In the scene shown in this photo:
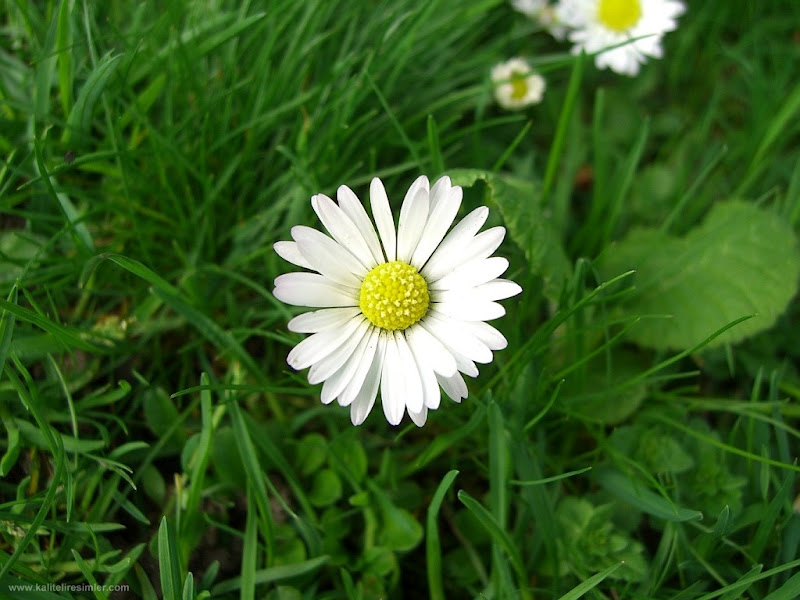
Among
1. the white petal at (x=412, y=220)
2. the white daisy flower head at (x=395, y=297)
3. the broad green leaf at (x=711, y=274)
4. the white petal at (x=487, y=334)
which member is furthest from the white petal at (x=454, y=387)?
the broad green leaf at (x=711, y=274)

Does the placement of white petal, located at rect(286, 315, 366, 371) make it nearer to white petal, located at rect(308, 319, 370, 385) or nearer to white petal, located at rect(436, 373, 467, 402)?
white petal, located at rect(308, 319, 370, 385)

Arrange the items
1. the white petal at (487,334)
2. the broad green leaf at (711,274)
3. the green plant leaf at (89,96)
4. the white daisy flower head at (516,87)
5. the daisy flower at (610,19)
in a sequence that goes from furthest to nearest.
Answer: the daisy flower at (610,19) → the white daisy flower head at (516,87) → the broad green leaf at (711,274) → the green plant leaf at (89,96) → the white petal at (487,334)

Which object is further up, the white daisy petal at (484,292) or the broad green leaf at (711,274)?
the broad green leaf at (711,274)

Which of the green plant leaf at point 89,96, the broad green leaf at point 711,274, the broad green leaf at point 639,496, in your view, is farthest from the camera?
the broad green leaf at point 711,274

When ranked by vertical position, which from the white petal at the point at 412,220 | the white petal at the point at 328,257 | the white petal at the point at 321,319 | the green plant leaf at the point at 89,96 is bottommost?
the white petal at the point at 321,319

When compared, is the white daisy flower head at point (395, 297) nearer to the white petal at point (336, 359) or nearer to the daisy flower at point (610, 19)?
the white petal at point (336, 359)

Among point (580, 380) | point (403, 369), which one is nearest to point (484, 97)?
point (580, 380)
